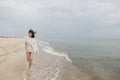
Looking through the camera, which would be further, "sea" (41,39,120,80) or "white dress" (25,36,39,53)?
"sea" (41,39,120,80)

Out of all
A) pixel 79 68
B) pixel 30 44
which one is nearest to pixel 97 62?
pixel 79 68

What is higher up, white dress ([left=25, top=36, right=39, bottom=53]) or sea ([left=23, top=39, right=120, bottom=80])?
white dress ([left=25, top=36, right=39, bottom=53])

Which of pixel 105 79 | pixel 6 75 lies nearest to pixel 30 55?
pixel 6 75

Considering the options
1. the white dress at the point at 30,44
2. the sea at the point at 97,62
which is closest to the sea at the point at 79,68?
the sea at the point at 97,62

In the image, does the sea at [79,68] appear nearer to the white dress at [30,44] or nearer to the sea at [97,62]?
the sea at [97,62]

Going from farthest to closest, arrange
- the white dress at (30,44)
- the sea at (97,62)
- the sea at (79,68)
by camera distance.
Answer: the sea at (97,62) → the sea at (79,68) → the white dress at (30,44)

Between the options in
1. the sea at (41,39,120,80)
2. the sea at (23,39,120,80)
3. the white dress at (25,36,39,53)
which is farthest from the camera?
the sea at (41,39,120,80)

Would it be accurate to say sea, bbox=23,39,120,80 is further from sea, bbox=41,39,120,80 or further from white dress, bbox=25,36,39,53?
white dress, bbox=25,36,39,53

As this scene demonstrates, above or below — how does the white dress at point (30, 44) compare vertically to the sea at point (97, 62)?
above

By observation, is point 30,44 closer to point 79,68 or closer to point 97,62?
point 79,68

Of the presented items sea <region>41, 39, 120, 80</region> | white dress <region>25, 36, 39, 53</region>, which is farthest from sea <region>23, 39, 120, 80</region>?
white dress <region>25, 36, 39, 53</region>

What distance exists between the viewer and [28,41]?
13.5 m

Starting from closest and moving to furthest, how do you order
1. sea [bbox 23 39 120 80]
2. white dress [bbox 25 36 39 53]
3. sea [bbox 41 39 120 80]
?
white dress [bbox 25 36 39 53]
sea [bbox 23 39 120 80]
sea [bbox 41 39 120 80]

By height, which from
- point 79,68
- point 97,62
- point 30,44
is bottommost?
point 97,62
